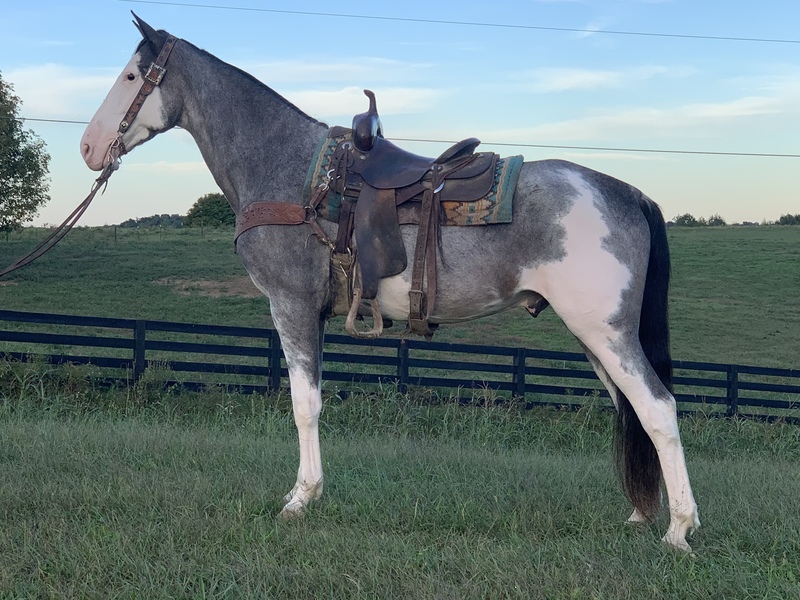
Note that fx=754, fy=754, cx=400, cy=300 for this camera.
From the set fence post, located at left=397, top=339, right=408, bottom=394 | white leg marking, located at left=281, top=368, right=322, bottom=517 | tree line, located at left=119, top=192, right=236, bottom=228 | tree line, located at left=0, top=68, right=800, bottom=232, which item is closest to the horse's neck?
white leg marking, located at left=281, top=368, right=322, bottom=517

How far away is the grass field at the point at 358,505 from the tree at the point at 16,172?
22.8 metres

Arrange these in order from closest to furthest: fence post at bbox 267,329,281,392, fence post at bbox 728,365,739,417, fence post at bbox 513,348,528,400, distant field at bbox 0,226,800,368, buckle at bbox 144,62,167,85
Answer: buckle at bbox 144,62,167,85 < fence post at bbox 267,329,281,392 < fence post at bbox 513,348,528,400 < fence post at bbox 728,365,739,417 < distant field at bbox 0,226,800,368

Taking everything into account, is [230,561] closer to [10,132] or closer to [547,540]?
[547,540]

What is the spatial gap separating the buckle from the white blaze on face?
A: 5 centimetres

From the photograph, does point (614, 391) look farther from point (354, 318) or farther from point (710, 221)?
point (710, 221)

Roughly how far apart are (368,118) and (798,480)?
436 cm

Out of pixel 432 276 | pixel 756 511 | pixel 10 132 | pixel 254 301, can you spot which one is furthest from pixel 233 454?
pixel 10 132

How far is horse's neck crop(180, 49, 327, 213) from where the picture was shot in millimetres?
4582

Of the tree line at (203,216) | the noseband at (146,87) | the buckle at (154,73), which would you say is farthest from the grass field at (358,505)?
the tree line at (203,216)

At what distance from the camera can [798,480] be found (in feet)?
19.2

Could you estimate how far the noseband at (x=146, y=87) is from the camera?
469cm

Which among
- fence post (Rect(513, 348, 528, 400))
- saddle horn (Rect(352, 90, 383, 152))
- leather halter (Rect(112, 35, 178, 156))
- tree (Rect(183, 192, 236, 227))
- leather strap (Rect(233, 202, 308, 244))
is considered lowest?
fence post (Rect(513, 348, 528, 400))

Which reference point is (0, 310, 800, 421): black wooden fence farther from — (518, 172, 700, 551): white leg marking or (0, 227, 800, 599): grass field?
(518, 172, 700, 551): white leg marking

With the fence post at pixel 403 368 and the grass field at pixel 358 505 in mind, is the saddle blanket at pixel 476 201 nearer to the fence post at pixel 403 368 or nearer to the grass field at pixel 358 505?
the grass field at pixel 358 505
